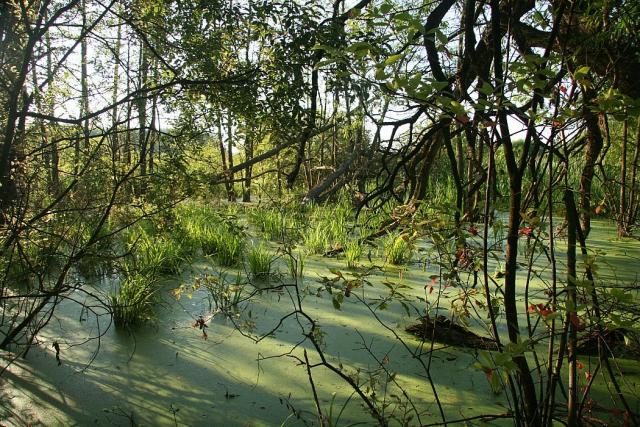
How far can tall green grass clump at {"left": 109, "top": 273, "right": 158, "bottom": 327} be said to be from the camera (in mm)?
2438

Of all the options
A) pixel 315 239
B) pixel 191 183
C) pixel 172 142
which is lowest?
pixel 315 239

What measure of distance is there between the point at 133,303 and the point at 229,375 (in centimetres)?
78

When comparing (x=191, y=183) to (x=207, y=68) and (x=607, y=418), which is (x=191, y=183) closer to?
(x=207, y=68)

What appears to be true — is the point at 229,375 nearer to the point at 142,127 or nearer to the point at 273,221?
the point at 142,127

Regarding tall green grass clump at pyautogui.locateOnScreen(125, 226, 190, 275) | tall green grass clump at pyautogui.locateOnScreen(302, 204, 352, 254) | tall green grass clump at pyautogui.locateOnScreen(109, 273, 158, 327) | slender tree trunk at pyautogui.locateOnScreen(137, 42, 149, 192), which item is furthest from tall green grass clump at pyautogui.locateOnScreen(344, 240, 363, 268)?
slender tree trunk at pyautogui.locateOnScreen(137, 42, 149, 192)

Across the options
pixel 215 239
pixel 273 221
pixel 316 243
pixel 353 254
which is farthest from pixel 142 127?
pixel 273 221

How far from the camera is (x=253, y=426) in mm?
1584

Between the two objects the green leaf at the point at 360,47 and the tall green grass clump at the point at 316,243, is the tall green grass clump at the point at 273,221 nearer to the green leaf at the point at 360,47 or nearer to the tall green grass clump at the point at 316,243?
the tall green grass clump at the point at 316,243

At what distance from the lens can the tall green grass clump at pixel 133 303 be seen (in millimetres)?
2438

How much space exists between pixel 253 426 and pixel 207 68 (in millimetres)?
1527

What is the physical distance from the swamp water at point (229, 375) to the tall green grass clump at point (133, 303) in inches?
2.4

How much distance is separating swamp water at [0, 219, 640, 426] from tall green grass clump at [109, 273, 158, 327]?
6 centimetres

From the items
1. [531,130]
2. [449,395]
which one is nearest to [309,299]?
[449,395]

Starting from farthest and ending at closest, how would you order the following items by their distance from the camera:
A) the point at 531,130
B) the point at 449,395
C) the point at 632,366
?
the point at 632,366 < the point at 449,395 < the point at 531,130
